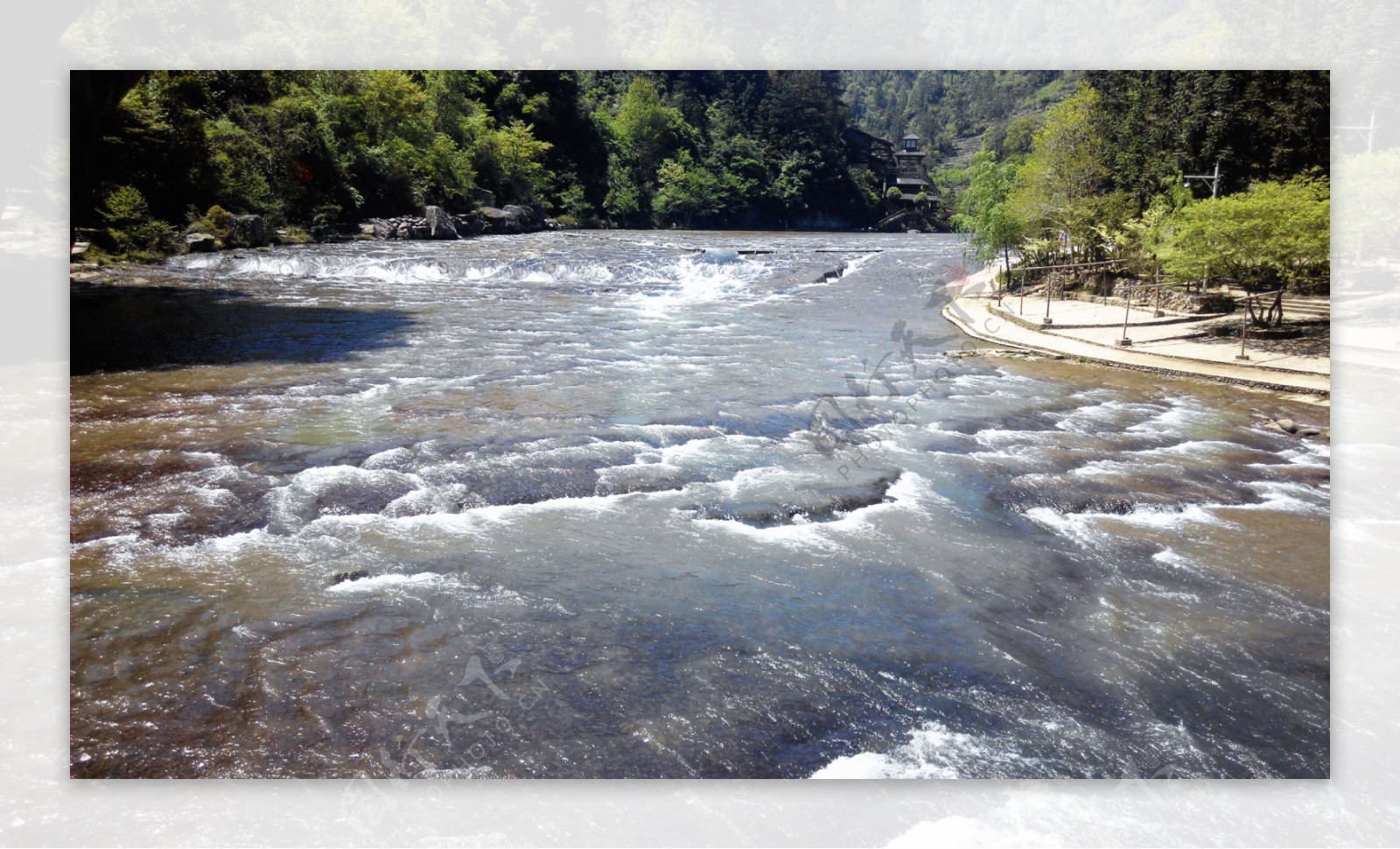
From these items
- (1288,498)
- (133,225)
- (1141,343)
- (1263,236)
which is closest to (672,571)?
(1288,498)

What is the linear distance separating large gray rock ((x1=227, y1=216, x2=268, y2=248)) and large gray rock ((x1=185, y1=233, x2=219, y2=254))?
0.27m

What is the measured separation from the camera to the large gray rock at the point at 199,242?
13625 millimetres

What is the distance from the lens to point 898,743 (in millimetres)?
3441

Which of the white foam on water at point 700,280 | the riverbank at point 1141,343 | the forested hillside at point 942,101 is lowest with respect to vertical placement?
the riverbank at point 1141,343

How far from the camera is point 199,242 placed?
44.9 feet

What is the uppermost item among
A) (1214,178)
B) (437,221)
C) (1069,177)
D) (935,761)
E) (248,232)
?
(1069,177)

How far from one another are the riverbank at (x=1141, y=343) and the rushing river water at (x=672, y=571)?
659mm

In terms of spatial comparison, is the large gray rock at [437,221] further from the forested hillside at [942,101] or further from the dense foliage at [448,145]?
the forested hillside at [942,101]

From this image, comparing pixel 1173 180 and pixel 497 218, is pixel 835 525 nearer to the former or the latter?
pixel 1173 180

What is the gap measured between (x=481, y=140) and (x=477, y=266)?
5.28m

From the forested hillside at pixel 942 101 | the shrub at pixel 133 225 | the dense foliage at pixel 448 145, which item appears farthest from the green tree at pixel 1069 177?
the shrub at pixel 133 225

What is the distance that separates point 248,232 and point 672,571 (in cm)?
1190

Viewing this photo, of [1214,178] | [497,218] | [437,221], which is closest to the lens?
[1214,178]

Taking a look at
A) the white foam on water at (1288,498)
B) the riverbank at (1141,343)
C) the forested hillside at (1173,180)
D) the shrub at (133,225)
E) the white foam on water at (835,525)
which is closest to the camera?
the white foam on water at (835,525)
